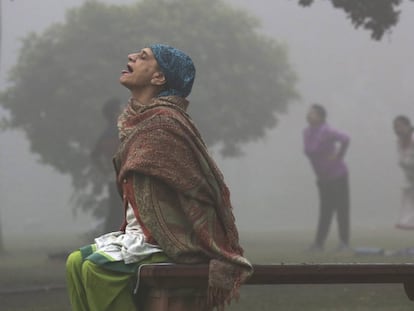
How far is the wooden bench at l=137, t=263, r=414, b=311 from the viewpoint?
11.2 ft

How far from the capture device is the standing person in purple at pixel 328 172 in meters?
21.3

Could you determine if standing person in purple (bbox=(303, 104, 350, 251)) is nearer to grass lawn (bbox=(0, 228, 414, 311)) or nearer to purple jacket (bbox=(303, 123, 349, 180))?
purple jacket (bbox=(303, 123, 349, 180))

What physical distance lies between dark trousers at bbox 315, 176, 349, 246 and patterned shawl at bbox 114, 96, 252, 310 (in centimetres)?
1763

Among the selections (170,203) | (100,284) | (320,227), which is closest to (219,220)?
(170,203)

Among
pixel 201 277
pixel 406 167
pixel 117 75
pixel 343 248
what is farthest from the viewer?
pixel 117 75

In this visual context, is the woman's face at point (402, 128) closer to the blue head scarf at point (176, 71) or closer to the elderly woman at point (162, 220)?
the blue head scarf at point (176, 71)

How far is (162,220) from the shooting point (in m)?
3.52

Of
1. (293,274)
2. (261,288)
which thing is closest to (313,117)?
(261,288)

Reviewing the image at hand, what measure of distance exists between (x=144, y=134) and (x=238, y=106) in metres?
19.5

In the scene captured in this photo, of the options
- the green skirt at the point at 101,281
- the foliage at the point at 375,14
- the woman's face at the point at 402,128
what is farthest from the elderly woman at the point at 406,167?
the green skirt at the point at 101,281

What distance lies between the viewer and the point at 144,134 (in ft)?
11.8

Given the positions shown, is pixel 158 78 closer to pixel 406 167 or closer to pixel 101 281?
pixel 101 281

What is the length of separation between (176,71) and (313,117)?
62.7 ft

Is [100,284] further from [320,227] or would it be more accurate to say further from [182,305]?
[320,227]
